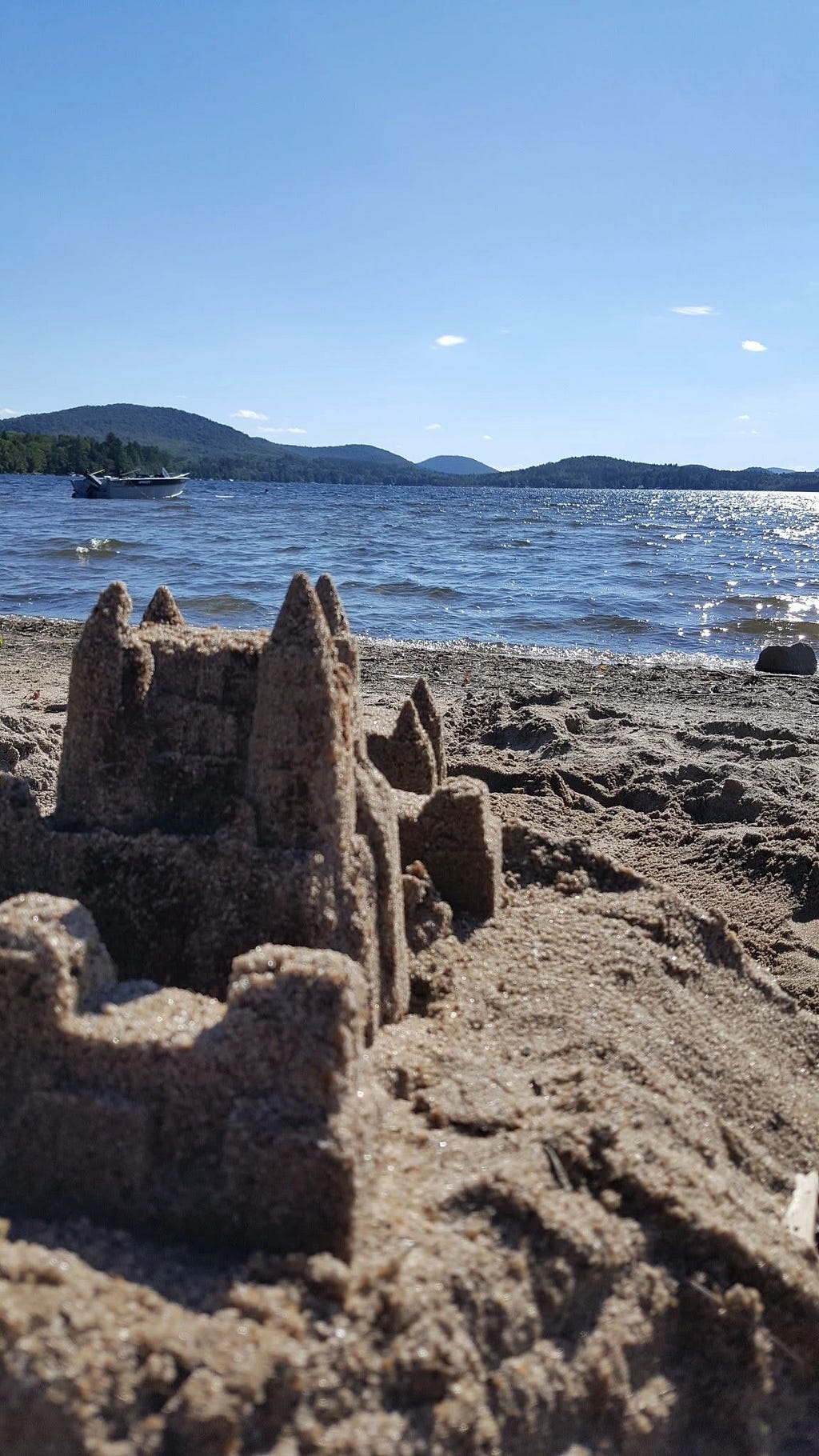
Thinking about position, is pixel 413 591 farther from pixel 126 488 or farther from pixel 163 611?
pixel 126 488

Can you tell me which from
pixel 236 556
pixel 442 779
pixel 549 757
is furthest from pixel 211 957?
pixel 236 556

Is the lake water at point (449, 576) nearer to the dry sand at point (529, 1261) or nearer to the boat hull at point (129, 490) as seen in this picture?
the boat hull at point (129, 490)

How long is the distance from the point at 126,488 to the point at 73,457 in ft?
106

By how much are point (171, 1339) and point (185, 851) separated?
3.84 feet

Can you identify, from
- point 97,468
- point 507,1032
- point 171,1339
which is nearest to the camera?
point 171,1339

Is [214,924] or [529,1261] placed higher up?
[214,924]

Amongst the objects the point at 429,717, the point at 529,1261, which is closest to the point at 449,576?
the point at 429,717

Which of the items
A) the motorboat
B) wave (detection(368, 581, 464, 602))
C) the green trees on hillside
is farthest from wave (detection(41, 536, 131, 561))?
the green trees on hillside

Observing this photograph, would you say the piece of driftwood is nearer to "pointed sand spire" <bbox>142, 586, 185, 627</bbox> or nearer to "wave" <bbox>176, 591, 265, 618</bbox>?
"pointed sand spire" <bbox>142, 586, 185, 627</bbox>

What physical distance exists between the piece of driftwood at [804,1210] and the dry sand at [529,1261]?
54mm

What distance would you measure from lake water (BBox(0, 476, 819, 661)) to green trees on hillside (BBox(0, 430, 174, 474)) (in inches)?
1559

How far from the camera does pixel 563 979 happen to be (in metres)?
2.96

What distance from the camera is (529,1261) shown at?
6.28 ft

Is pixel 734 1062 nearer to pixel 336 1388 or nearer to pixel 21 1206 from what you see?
pixel 336 1388
